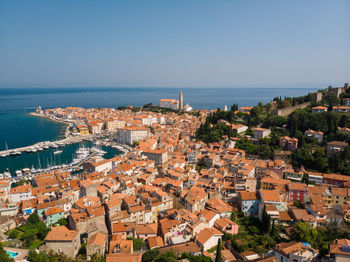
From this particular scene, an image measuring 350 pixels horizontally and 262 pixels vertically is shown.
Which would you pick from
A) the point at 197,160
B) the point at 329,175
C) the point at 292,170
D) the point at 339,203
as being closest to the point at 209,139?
the point at 197,160

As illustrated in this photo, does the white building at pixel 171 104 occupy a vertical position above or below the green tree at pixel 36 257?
above

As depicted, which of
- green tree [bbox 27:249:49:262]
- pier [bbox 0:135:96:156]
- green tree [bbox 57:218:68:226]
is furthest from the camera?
pier [bbox 0:135:96:156]

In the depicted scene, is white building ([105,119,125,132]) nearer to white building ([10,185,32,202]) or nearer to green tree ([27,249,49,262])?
white building ([10,185,32,202])

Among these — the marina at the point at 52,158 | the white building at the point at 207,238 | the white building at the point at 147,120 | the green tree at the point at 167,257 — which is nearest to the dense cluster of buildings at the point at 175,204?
the white building at the point at 207,238

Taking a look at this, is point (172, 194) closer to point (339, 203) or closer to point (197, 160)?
point (197, 160)

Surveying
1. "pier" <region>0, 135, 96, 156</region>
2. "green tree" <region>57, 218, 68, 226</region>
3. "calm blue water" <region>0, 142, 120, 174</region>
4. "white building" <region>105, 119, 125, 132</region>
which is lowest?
"calm blue water" <region>0, 142, 120, 174</region>

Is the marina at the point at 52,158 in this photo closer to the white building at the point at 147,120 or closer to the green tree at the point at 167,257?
the white building at the point at 147,120

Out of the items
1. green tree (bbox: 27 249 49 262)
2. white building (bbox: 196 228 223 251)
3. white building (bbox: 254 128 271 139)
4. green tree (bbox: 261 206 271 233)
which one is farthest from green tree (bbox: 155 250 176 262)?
white building (bbox: 254 128 271 139)

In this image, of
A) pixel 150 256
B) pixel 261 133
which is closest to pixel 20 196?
pixel 150 256
